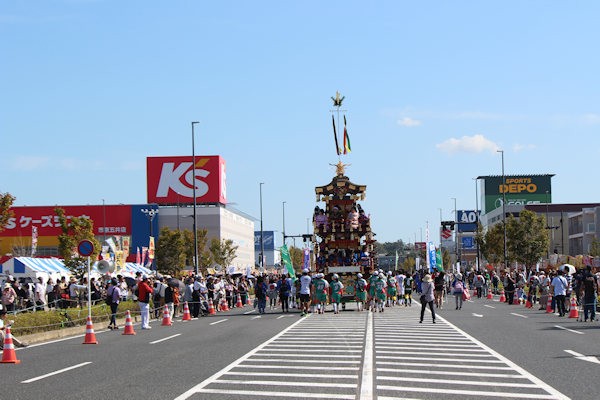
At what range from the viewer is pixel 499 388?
1259 centimetres

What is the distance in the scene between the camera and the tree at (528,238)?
80.1m

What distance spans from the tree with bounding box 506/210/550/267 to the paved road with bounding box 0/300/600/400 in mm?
54851

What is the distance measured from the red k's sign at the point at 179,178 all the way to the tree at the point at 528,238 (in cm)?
4407

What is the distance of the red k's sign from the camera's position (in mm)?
111875

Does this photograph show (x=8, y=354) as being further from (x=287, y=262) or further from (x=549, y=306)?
(x=287, y=262)

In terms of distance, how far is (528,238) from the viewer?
264 ft

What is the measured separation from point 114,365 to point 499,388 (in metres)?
7.13

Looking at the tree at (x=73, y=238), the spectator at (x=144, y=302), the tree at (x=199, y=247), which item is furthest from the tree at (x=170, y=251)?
the spectator at (x=144, y=302)

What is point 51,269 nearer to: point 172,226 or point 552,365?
point 552,365

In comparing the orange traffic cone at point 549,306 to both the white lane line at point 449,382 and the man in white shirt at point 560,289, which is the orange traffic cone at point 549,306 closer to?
the man in white shirt at point 560,289

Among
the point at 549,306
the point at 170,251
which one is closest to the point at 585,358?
the point at 549,306

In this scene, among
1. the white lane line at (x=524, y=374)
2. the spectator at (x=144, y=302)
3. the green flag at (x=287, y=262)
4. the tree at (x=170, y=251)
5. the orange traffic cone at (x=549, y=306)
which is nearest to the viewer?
the white lane line at (x=524, y=374)

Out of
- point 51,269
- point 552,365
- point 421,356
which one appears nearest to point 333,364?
point 421,356

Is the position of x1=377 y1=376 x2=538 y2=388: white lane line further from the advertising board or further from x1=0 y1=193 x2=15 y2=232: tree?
the advertising board
